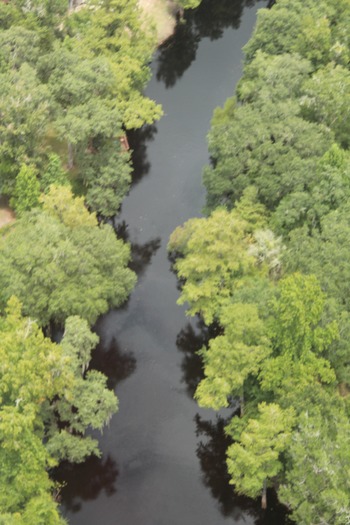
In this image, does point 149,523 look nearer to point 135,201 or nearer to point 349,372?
point 349,372

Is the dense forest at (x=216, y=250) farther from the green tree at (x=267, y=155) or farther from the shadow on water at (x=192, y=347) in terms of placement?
the shadow on water at (x=192, y=347)

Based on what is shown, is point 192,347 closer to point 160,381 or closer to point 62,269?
point 160,381

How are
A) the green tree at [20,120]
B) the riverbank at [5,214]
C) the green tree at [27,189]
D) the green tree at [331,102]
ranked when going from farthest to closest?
the riverbank at [5,214] → the green tree at [331,102] → the green tree at [20,120] → the green tree at [27,189]

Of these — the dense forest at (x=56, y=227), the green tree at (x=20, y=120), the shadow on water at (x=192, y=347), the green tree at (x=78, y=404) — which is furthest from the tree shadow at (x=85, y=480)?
the green tree at (x=20, y=120)

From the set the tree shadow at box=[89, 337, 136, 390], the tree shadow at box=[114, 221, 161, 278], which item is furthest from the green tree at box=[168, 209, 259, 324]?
the tree shadow at box=[114, 221, 161, 278]

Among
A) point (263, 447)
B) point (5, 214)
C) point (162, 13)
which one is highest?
Answer: point (162, 13)

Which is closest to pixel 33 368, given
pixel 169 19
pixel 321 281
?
pixel 321 281

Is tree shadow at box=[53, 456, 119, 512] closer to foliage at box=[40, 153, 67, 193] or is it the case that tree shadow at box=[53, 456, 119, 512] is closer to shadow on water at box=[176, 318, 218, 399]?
shadow on water at box=[176, 318, 218, 399]

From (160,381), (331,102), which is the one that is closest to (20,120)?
(160,381)
